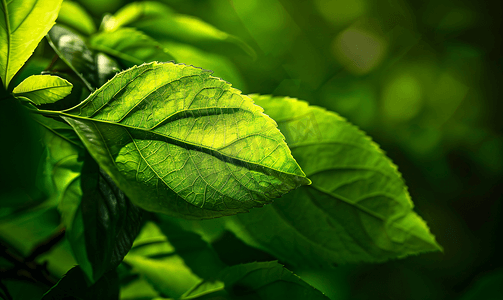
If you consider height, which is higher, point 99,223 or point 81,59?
point 81,59

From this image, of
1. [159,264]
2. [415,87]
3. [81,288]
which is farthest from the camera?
[415,87]

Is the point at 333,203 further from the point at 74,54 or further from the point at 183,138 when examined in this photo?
the point at 74,54

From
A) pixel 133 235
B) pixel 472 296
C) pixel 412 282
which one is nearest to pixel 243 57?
pixel 133 235

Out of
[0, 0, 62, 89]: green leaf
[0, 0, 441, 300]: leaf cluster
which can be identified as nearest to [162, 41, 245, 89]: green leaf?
[0, 0, 441, 300]: leaf cluster

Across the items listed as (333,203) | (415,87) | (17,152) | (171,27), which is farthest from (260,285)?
(415,87)

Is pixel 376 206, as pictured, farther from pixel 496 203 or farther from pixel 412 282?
pixel 496 203

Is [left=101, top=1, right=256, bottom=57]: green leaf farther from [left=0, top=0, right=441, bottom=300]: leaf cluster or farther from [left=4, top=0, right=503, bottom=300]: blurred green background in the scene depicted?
[left=4, top=0, right=503, bottom=300]: blurred green background
